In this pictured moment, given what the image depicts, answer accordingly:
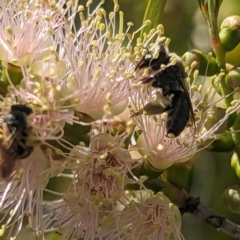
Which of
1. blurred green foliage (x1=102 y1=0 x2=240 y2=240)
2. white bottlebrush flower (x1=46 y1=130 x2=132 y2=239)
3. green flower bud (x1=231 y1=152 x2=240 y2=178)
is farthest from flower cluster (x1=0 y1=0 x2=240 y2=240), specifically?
blurred green foliage (x1=102 y1=0 x2=240 y2=240)

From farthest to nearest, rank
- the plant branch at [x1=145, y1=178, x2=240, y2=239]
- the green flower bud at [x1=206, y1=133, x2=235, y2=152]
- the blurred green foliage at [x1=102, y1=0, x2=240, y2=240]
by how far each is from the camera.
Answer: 1. the blurred green foliage at [x1=102, y1=0, x2=240, y2=240]
2. the green flower bud at [x1=206, y1=133, x2=235, y2=152]
3. the plant branch at [x1=145, y1=178, x2=240, y2=239]

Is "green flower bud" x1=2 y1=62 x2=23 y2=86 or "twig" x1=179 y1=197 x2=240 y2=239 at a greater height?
"green flower bud" x1=2 y1=62 x2=23 y2=86

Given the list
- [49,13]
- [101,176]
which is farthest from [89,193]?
[49,13]

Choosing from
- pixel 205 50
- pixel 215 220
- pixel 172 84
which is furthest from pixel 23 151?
pixel 205 50

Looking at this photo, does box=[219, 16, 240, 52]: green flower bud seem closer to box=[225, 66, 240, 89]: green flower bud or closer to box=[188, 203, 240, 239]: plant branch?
box=[225, 66, 240, 89]: green flower bud

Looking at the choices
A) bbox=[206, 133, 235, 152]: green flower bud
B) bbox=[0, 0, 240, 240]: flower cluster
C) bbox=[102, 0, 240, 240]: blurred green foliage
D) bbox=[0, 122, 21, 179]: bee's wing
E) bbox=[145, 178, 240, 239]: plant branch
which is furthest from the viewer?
bbox=[102, 0, 240, 240]: blurred green foliage

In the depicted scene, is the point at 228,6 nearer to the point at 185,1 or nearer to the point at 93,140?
the point at 185,1

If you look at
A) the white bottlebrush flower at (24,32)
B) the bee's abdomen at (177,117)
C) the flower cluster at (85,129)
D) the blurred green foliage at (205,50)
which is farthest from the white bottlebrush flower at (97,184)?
the blurred green foliage at (205,50)
